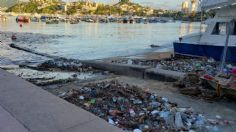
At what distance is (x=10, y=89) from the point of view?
8125mm

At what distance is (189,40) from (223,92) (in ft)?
43.8

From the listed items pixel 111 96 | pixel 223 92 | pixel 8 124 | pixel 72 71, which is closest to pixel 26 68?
pixel 72 71

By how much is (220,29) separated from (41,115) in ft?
56.3

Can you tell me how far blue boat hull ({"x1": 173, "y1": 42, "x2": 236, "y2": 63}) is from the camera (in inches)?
773

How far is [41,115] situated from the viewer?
6.10 m

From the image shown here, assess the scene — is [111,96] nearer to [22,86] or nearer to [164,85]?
[22,86]

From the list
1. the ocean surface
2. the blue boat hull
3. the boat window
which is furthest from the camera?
the ocean surface

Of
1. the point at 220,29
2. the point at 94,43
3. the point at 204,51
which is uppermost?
the point at 220,29

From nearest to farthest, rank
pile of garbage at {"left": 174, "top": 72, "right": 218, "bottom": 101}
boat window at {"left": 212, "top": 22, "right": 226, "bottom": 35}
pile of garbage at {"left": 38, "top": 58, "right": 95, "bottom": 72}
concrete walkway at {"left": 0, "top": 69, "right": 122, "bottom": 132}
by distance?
1. concrete walkway at {"left": 0, "top": 69, "right": 122, "bottom": 132}
2. pile of garbage at {"left": 174, "top": 72, "right": 218, "bottom": 101}
3. pile of garbage at {"left": 38, "top": 58, "right": 95, "bottom": 72}
4. boat window at {"left": 212, "top": 22, "right": 226, "bottom": 35}

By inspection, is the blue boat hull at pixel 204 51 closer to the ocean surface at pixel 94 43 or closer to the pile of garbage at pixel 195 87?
the ocean surface at pixel 94 43

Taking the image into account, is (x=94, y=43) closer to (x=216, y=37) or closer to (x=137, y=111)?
(x=216, y=37)

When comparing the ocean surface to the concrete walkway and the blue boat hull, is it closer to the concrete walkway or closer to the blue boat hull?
the blue boat hull

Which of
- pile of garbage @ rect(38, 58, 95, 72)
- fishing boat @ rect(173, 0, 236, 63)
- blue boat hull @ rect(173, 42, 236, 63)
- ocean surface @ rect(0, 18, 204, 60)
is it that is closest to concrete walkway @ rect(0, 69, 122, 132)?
pile of garbage @ rect(38, 58, 95, 72)

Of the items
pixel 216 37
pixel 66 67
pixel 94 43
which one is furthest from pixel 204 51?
pixel 94 43
